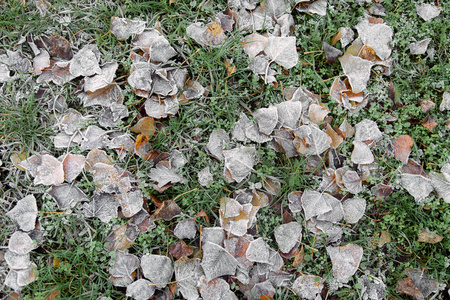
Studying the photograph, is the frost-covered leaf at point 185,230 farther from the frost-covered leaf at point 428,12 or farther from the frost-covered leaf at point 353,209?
the frost-covered leaf at point 428,12

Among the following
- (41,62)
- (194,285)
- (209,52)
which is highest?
(209,52)

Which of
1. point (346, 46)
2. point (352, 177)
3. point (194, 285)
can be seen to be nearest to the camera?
point (194, 285)

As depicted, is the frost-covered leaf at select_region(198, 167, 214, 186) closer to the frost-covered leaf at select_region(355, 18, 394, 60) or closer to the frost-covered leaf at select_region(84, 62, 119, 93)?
the frost-covered leaf at select_region(84, 62, 119, 93)

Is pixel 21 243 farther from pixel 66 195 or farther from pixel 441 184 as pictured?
pixel 441 184

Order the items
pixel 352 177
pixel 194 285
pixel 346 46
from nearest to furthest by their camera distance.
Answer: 1. pixel 194 285
2. pixel 352 177
3. pixel 346 46

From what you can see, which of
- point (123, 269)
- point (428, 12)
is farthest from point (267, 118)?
point (428, 12)

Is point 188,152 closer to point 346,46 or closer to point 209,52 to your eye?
point 209,52

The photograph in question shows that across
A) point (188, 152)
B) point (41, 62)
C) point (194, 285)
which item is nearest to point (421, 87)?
point (188, 152)

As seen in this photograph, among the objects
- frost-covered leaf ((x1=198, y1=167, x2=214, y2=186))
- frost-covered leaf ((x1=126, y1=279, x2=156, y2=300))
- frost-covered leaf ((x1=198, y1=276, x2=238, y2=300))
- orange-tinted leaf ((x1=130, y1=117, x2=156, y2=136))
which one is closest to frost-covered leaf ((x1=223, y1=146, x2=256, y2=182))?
frost-covered leaf ((x1=198, y1=167, x2=214, y2=186))
